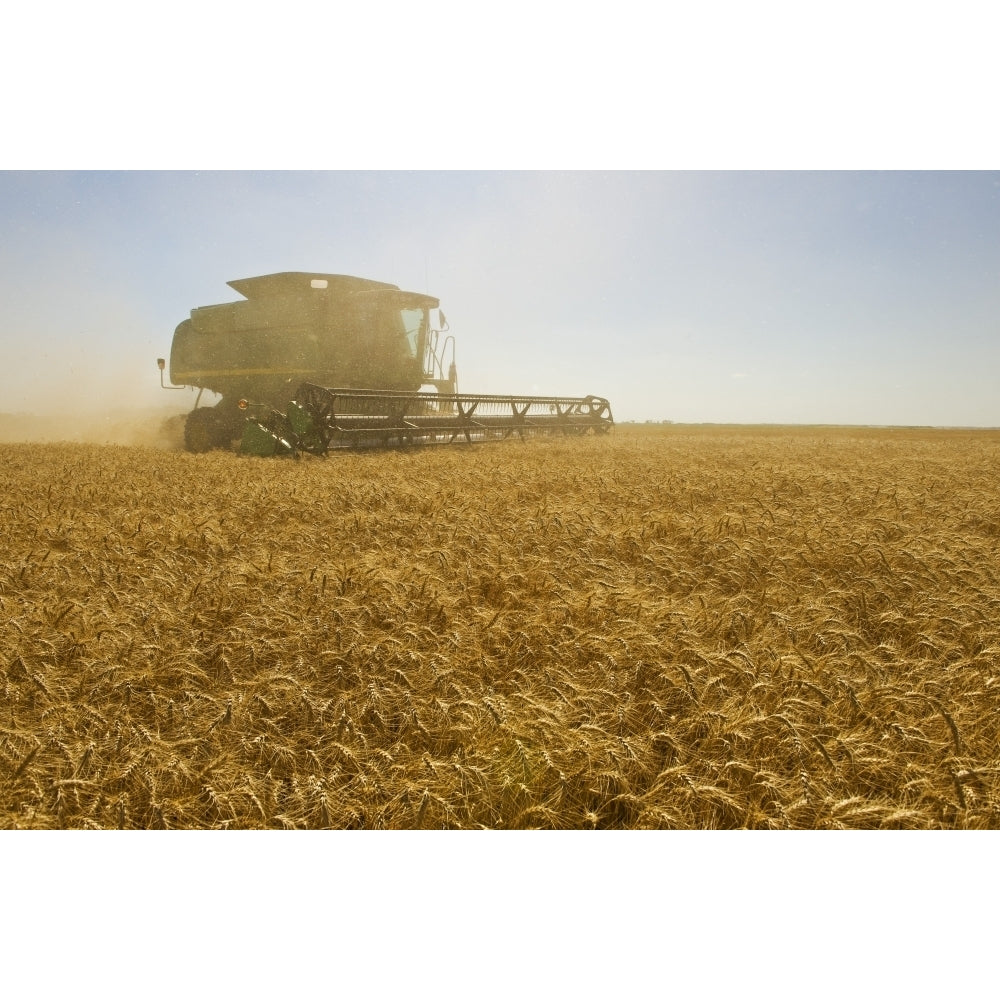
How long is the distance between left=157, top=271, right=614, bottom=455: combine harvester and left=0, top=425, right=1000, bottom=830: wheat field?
661cm

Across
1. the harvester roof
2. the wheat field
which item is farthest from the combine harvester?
the wheat field

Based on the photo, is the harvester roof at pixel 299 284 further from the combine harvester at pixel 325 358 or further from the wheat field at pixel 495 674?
the wheat field at pixel 495 674

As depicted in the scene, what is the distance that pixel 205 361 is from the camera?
12664 mm

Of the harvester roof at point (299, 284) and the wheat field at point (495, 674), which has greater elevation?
the harvester roof at point (299, 284)

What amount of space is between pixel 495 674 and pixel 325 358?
34.2 feet

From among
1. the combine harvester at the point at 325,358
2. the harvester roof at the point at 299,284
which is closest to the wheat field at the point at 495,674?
the combine harvester at the point at 325,358

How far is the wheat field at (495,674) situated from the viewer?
61.3 inches

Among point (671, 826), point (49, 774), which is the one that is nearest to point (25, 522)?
point (49, 774)

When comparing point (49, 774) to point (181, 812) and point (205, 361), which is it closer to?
point (181, 812)

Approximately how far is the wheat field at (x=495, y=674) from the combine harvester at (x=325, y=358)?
21.7 feet

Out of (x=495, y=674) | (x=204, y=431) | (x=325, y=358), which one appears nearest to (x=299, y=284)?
(x=325, y=358)

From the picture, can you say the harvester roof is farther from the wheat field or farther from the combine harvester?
the wheat field

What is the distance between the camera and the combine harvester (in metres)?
11.1

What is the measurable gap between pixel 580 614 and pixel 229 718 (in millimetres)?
1550
